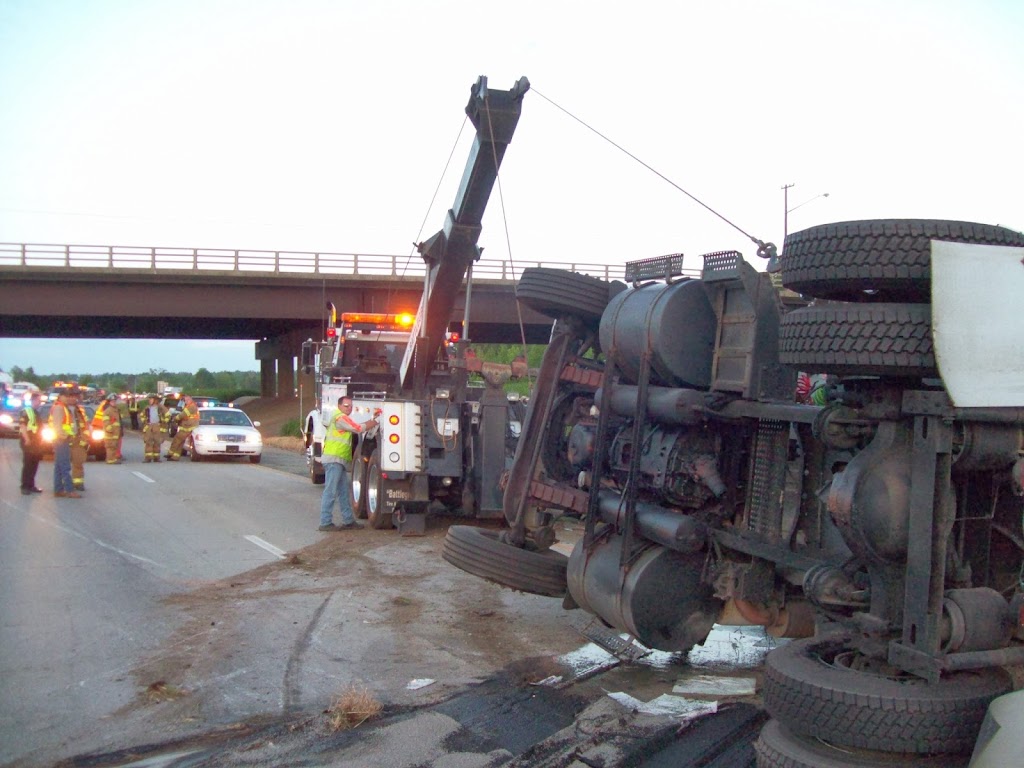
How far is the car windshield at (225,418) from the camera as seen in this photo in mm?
27297

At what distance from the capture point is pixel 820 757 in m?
3.98

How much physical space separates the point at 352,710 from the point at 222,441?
70.4 ft

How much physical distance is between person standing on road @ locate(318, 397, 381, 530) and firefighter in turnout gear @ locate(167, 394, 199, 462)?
47.1 feet

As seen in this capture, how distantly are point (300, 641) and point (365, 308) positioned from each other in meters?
38.6

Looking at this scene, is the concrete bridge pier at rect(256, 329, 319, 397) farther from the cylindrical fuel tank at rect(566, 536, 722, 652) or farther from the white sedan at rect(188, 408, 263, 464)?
the cylindrical fuel tank at rect(566, 536, 722, 652)

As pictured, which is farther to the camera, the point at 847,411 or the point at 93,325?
the point at 93,325

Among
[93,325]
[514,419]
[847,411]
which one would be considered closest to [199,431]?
[514,419]

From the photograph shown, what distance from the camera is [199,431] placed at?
1034 inches

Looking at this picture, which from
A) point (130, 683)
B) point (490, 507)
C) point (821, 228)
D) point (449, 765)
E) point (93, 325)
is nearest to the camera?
point (821, 228)

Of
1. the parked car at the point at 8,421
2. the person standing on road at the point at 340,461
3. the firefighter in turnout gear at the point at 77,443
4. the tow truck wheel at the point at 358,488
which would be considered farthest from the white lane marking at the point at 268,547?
the parked car at the point at 8,421

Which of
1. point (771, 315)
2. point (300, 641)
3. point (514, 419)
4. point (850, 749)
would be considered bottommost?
point (300, 641)

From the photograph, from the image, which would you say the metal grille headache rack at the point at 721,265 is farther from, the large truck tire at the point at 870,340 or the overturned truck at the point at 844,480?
the large truck tire at the point at 870,340

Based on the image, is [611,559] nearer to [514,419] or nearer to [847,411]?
[847,411]

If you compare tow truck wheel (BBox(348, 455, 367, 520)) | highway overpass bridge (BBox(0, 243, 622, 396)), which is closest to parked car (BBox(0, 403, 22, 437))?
highway overpass bridge (BBox(0, 243, 622, 396))
